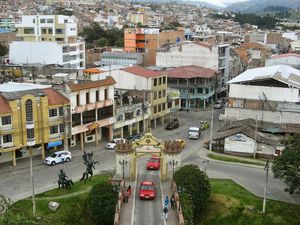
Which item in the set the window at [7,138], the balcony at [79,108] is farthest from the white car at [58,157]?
the balcony at [79,108]

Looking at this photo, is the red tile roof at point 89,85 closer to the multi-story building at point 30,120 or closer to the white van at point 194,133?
the multi-story building at point 30,120

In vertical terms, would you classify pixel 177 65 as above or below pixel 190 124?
above

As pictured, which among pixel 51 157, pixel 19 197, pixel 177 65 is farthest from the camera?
pixel 177 65

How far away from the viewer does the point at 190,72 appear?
83.9 m

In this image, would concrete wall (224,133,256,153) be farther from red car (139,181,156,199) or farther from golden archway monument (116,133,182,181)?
red car (139,181,156,199)

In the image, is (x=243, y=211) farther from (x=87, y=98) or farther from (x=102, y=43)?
(x=102, y=43)

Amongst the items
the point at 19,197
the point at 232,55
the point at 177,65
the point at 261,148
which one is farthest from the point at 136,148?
the point at 232,55

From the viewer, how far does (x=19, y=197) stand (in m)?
40.8

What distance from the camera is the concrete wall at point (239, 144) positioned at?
2190 inches

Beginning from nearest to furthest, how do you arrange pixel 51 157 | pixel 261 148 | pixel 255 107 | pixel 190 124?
pixel 51 157 < pixel 261 148 < pixel 255 107 < pixel 190 124

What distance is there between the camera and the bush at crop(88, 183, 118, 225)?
3691cm

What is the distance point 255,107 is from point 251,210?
82.5 ft

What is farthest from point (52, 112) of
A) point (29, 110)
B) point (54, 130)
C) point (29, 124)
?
point (29, 124)

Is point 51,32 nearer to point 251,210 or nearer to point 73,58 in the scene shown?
point 73,58
